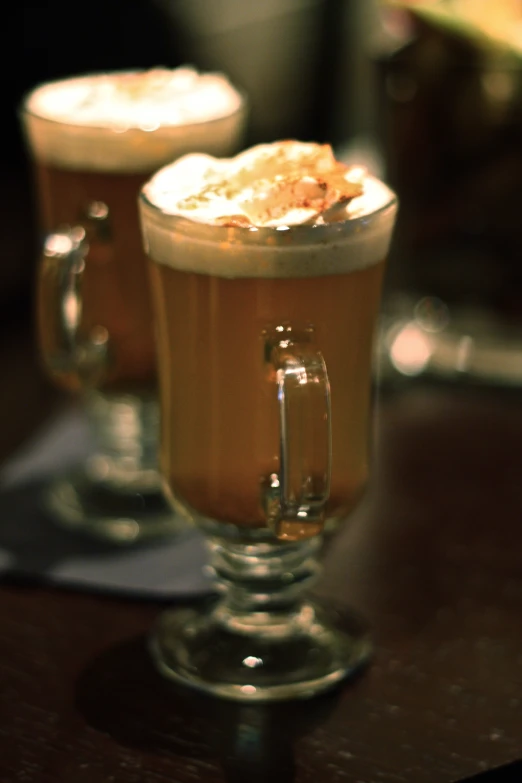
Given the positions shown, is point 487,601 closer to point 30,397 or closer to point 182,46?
point 30,397

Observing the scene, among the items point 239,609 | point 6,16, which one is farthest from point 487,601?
point 6,16

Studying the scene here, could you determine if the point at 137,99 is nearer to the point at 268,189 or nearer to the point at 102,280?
the point at 102,280

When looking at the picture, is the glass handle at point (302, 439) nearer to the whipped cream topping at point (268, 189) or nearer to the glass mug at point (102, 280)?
the whipped cream topping at point (268, 189)

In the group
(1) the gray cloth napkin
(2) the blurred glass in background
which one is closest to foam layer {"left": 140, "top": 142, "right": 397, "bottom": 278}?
(1) the gray cloth napkin

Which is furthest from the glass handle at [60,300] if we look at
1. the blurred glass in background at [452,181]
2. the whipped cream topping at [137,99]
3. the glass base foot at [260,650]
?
the blurred glass in background at [452,181]

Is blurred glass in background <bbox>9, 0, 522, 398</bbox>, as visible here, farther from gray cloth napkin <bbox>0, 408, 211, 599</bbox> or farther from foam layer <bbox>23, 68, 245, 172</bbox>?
gray cloth napkin <bbox>0, 408, 211, 599</bbox>

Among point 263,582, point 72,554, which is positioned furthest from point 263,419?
point 72,554
